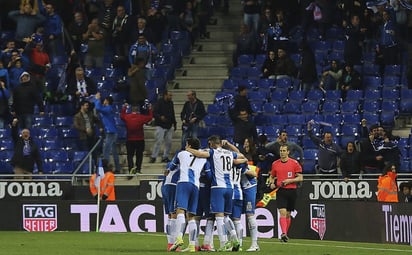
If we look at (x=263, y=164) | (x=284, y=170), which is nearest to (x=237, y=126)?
(x=263, y=164)

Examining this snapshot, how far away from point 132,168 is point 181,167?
11149 millimetres

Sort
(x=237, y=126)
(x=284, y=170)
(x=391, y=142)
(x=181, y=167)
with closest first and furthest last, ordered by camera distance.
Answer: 1. (x=181, y=167)
2. (x=284, y=170)
3. (x=391, y=142)
4. (x=237, y=126)

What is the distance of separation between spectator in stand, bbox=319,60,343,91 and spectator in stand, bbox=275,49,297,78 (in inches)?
36.5

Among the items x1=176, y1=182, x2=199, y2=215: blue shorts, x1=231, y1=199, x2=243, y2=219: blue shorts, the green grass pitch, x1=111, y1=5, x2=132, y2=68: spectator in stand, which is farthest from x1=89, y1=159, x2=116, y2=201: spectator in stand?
x1=176, y1=182, x2=199, y2=215: blue shorts

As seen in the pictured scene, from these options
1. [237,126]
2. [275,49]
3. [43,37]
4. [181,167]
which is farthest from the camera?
[43,37]

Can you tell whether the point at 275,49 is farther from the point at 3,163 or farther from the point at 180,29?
the point at 3,163

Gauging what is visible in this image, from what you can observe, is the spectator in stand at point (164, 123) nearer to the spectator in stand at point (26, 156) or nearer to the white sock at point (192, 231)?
the spectator in stand at point (26, 156)

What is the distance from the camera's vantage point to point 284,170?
27656mm

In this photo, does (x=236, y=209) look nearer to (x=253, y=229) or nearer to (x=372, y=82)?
(x=253, y=229)

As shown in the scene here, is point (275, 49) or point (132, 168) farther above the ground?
point (275, 49)

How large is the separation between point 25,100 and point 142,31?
407cm

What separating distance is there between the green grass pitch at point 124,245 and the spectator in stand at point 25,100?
17.7 ft

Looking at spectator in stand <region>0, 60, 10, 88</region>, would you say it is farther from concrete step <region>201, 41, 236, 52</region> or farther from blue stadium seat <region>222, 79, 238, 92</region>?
concrete step <region>201, 41, 236, 52</region>

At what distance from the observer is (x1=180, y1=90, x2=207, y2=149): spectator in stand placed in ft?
114
